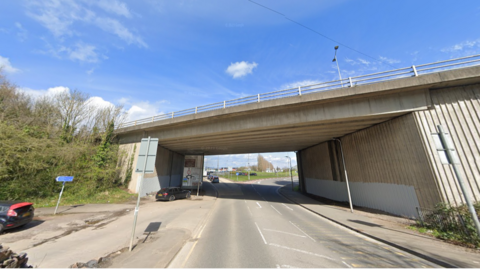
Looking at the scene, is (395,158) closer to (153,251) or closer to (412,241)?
(412,241)

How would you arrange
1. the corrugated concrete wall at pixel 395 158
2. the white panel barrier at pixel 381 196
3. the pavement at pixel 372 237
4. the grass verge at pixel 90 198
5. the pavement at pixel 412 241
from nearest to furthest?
the pavement at pixel 372 237 → the pavement at pixel 412 241 → the corrugated concrete wall at pixel 395 158 → the white panel barrier at pixel 381 196 → the grass verge at pixel 90 198

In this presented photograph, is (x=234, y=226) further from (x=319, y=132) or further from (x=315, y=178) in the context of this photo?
(x=315, y=178)

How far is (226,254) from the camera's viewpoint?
227 inches

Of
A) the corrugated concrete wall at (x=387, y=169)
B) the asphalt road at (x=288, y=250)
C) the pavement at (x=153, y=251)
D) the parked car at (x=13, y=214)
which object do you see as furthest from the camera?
the corrugated concrete wall at (x=387, y=169)

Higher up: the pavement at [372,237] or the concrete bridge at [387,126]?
the concrete bridge at [387,126]

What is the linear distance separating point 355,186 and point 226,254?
1632cm

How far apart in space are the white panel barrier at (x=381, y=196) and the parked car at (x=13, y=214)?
72.7ft

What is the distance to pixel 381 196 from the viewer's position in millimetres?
13664

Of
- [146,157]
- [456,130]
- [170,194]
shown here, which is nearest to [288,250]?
[146,157]

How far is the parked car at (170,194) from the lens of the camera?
729 inches

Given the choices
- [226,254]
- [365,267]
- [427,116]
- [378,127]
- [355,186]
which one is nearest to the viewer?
[365,267]

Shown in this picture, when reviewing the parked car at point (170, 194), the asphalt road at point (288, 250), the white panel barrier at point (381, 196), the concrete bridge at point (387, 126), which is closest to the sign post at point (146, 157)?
the asphalt road at point (288, 250)

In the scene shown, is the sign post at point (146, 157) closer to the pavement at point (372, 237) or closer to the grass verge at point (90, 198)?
the pavement at point (372, 237)

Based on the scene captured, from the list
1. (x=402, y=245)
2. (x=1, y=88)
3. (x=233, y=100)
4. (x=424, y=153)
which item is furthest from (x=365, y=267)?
(x=1, y=88)
